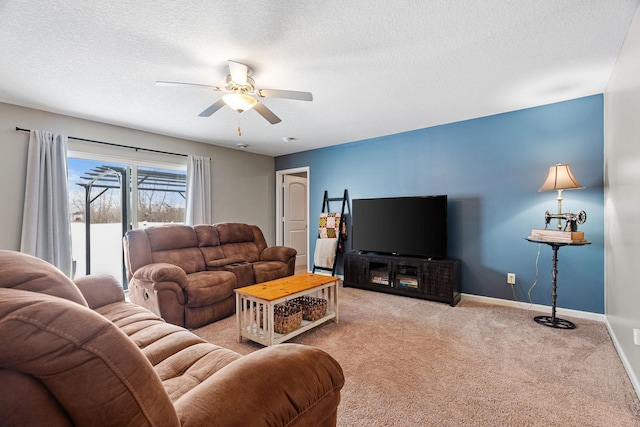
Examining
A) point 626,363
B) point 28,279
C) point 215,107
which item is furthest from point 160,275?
point 626,363

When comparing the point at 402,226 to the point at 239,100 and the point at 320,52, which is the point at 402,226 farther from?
the point at 239,100

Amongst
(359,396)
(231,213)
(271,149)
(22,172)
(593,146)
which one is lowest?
(359,396)

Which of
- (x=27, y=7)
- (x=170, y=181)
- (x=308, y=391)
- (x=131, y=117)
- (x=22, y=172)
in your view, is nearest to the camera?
(x=308, y=391)

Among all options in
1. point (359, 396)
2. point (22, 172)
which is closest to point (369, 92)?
point (359, 396)

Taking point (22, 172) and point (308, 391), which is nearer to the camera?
point (308, 391)

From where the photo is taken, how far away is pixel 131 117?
12.5 feet

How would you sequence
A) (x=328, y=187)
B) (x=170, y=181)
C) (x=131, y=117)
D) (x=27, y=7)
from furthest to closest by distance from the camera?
(x=328, y=187) → (x=170, y=181) → (x=131, y=117) → (x=27, y=7)

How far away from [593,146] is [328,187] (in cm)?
360

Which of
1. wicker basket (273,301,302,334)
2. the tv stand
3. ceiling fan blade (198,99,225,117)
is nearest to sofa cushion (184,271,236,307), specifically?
wicker basket (273,301,302,334)

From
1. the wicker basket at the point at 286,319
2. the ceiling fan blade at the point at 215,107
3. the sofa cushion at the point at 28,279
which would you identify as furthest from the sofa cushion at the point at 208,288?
the sofa cushion at the point at 28,279

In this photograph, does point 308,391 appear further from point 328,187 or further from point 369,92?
point 328,187

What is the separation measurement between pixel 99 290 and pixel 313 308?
5.65 feet

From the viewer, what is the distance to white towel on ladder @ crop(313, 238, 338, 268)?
514 centimetres

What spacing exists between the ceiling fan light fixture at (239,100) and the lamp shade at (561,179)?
9.73 ft
